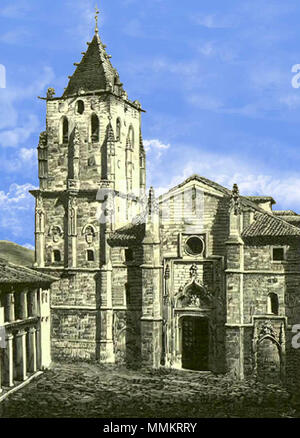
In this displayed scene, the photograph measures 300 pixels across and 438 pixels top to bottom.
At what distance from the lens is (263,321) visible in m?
36.5

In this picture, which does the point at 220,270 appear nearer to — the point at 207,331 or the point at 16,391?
the point at 207,331

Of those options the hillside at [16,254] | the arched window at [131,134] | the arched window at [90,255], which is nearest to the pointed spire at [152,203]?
the arched window at [90,255]

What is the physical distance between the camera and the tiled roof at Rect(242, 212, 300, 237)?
35.9m

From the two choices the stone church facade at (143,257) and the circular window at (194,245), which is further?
the circular window at (194,245)

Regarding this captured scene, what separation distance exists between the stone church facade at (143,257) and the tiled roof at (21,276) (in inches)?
75.9

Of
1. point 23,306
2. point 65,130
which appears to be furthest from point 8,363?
point 65,130

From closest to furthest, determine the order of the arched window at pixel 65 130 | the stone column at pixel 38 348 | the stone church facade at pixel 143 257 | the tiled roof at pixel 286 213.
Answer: the stone church facade at pixel 143 257, the stone column at pixel 38 348, the arched window at pixel 65 130, the tiled roof at pixel 286 213

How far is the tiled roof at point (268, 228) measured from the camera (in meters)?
35.9

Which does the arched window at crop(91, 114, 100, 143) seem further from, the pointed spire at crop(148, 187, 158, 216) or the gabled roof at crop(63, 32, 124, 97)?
the pointed spire at crop(148, 187, 158, 216)

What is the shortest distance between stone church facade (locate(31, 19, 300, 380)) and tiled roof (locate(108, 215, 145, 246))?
0.07 metres

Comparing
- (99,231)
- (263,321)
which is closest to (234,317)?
(263,321)

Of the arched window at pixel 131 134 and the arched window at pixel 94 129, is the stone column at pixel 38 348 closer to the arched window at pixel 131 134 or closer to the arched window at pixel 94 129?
the arched window at pixel 94 129

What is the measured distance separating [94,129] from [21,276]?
12.3 metres

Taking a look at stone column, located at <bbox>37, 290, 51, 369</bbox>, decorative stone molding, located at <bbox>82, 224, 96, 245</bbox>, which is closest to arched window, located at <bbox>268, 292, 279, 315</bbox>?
decorative stone molding, located at <bbox>82, 224, 96, 245</bbox>
